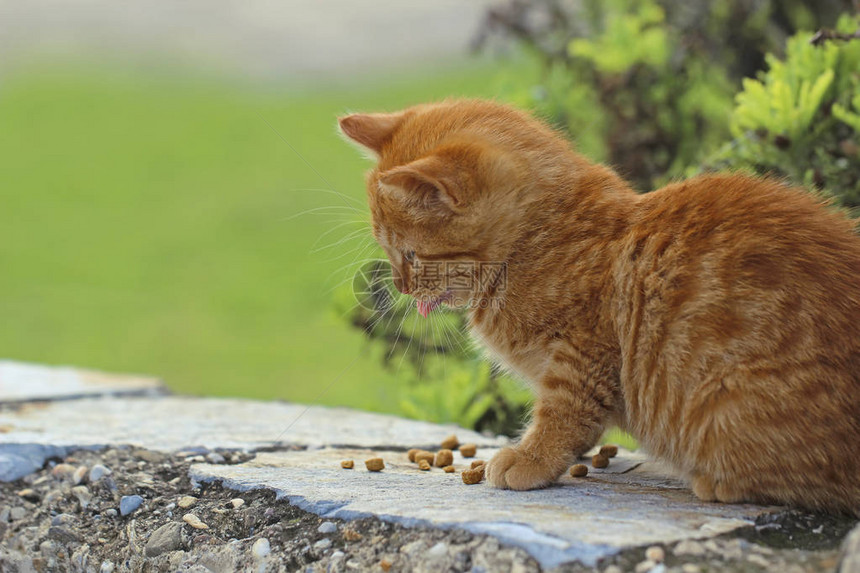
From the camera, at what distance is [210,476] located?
2.44 metres

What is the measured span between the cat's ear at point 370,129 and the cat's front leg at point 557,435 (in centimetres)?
85

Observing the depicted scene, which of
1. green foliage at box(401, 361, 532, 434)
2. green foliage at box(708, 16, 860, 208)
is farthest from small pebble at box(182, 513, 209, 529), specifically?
green foliage at box(708, 16, 860, 208)

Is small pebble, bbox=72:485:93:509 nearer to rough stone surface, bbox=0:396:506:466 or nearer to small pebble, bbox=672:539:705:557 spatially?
rough stone surface, bbox=0:396:506:466

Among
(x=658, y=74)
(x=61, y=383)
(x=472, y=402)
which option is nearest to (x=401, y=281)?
(x=472, y=402)

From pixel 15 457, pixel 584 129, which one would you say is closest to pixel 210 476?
pixel 15 457

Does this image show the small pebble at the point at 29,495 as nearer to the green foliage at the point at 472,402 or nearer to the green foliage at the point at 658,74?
the green foliage at the point at 472,402

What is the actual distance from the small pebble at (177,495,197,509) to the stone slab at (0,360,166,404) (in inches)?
67.2

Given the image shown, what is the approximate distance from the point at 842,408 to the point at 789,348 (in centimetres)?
17

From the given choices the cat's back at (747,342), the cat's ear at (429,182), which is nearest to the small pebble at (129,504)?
the cat's ear at (429,182)

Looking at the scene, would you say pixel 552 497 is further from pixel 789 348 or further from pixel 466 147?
pixel 466 147

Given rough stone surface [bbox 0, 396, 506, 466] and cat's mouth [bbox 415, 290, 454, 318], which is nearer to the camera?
cat's mouth [bbox 415, 290, 454, 318]

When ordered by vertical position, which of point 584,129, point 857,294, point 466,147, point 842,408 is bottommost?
point 842,408

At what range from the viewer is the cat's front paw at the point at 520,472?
213 centimetres

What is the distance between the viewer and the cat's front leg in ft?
7.02
